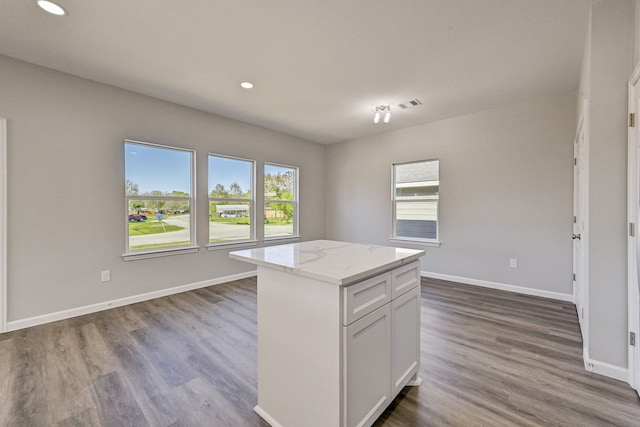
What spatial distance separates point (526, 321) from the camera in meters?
2.84

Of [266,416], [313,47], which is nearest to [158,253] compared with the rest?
[266,416]

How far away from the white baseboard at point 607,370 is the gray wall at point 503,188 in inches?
72.6

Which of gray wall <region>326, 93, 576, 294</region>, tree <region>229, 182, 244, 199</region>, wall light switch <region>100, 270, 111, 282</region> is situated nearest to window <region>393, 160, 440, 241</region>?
gray wall <region>326, 93, 576, 294</region>

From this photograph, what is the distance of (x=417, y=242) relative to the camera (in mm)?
4719

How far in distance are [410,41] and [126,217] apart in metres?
3.71

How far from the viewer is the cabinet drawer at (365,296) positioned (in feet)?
4.04

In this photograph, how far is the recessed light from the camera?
1.91 m

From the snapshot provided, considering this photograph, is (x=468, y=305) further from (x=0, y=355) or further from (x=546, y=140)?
(x=0, y=355)

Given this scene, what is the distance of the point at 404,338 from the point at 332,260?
71 cm

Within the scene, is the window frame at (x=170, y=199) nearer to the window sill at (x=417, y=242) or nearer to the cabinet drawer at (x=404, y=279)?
the cabinet drawer at (x=404, y=279)

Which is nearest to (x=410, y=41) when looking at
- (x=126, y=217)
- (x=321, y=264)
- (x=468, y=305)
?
(x=321, y=264)

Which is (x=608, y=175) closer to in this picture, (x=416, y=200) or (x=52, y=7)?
(x=416, y=200)

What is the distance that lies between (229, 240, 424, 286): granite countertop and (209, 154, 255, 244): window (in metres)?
2.71

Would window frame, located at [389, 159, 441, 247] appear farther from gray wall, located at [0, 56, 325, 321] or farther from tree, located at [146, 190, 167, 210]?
tree, located at [146, 190, 167, 210]
